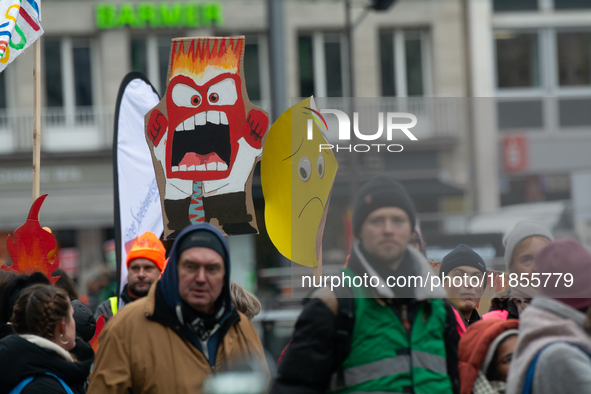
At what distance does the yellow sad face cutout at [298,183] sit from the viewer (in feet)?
11.1

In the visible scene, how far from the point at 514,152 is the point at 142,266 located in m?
2.21

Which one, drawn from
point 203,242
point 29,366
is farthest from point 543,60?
point 29,366

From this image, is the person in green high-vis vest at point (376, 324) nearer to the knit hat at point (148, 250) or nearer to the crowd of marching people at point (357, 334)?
the crowd of marching people at point (357, 334)

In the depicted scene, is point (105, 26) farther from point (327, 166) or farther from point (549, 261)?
point (549, 261)

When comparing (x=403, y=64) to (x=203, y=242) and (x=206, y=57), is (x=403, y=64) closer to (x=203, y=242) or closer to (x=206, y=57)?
(x=206, y=57)

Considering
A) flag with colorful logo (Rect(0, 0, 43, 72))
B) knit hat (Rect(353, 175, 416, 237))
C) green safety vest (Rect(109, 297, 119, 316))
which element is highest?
flag with colorful logo (Rect(0, 0, 43, 72))

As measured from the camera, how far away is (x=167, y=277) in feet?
8.50

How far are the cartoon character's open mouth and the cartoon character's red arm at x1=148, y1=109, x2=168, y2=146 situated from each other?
8 cm

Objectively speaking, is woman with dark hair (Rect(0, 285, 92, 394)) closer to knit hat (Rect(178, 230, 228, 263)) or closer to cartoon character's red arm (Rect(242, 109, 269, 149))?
knit hat (Rect(178, 230, 228, 263))

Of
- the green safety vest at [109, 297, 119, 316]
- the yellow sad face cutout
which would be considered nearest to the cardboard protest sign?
the yellow sad face cutout

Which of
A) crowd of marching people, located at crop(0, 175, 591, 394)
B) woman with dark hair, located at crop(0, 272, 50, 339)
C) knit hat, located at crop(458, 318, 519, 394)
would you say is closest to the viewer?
crowd of marching people, located at crop(0, 175, 591, 394)

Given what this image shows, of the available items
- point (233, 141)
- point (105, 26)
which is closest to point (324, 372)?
point (233, 141)

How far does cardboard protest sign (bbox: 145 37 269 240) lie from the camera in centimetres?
391

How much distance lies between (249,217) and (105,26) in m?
14.8
